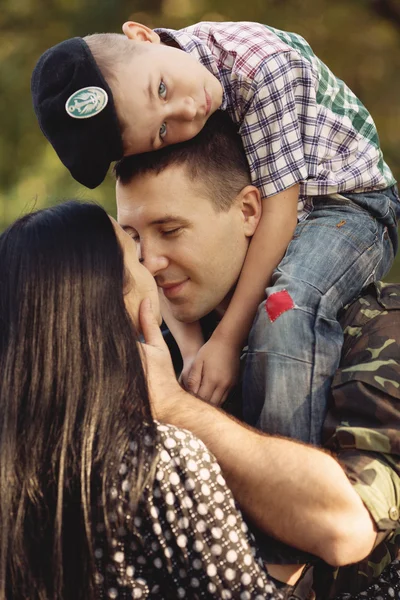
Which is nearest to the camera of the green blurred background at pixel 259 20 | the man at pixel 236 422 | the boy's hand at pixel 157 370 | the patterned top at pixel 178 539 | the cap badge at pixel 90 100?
the patterned top at pixel 178 539

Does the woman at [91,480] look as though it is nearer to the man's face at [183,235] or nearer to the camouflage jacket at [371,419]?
the camouflage jacket at [371,419]

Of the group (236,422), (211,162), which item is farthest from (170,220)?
(236,422)

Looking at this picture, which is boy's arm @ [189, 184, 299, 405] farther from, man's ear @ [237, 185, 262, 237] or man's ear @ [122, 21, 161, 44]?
man's ear @ [122, 21, 161, 44]

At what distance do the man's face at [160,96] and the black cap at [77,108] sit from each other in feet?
0.16

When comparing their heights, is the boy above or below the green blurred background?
above

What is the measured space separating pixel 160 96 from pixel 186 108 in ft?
0.28

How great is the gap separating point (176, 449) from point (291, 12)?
435 centimetres

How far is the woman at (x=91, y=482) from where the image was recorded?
6.57 feet

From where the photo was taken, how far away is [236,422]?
2.25 m

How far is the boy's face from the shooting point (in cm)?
245

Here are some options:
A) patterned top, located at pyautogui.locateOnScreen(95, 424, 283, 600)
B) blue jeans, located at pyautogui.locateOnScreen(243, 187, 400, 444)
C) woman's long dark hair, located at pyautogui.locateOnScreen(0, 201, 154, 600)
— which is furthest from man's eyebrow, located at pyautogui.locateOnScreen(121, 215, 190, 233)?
patterned top, located at pyautogui.locateOnScreen(95, 424, 283, 600)

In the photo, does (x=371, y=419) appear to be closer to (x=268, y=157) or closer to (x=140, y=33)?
(x=268, y=157)

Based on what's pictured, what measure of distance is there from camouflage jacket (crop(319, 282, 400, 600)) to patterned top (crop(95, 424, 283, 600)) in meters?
0.36

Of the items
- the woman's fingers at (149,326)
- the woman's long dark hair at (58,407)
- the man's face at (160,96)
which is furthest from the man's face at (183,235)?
the woman's long dark hair at (58,407)
